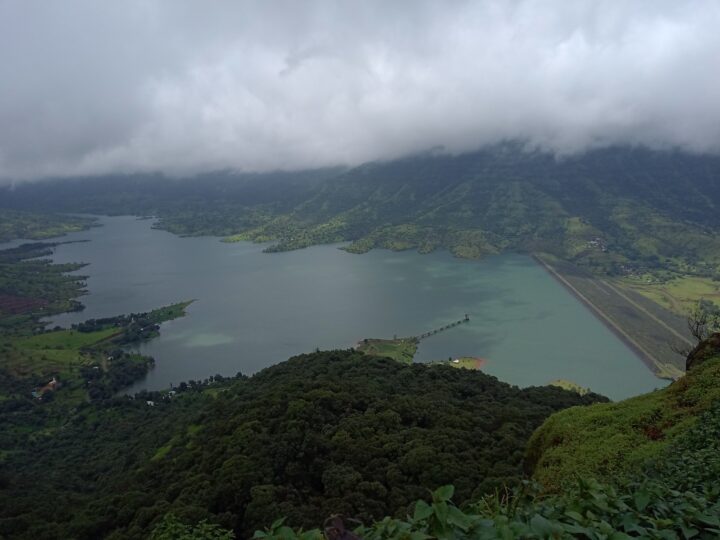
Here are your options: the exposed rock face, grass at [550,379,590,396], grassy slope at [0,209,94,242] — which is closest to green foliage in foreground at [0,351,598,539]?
the exposed rock face

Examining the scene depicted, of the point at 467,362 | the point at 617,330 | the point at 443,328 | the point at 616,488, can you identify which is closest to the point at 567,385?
the point at 467,362

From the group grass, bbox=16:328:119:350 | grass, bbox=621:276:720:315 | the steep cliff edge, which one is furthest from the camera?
→ grass, bbox=621:276:720:315

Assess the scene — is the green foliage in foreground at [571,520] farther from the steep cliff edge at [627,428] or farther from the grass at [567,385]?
the grass at [567,385]

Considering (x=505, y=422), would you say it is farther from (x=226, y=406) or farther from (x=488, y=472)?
(x=226, y=406)

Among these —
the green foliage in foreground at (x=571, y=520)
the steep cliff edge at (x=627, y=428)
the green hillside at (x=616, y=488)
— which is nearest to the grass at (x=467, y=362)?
the steep cliff edge at (x=627, y=428)

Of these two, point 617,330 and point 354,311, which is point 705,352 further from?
point 354,311

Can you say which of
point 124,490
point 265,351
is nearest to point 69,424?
point 265,351

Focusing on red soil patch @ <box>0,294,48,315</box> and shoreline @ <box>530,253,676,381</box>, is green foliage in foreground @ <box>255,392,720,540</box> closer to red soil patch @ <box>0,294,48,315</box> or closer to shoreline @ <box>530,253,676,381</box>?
shoreline @ <box>530,253,676,381</box>
